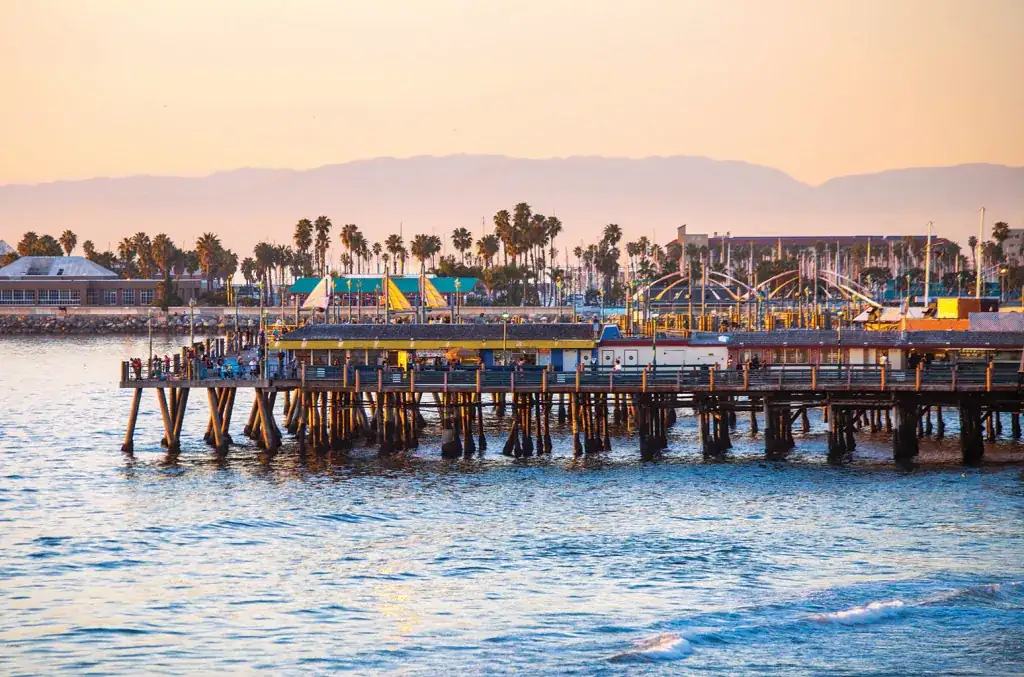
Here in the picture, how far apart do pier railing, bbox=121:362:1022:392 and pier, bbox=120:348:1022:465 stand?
1.9 inches

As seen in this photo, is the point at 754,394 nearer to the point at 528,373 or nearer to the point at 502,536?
the point at 528,373

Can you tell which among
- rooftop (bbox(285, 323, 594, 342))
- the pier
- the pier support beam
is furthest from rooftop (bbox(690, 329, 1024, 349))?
the pier support beam

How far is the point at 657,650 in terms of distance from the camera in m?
38.0

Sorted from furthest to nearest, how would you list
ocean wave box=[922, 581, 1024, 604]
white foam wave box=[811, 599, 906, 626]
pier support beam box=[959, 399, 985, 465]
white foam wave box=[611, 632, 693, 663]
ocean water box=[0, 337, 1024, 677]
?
pier support beam box=[959, 399, 985, 465]
ocean wave box=[922, 581, 1024, 604]
white foam wave box=[811, 599, 906, 626]
ocean water box=[0, 337, 1024, 677]
white foam wave box=[611, 632, 693, 663]

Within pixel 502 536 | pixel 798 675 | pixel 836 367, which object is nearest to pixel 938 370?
pixel 836 367

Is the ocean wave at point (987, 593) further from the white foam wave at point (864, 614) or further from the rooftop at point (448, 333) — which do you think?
the rooftop at point (448, 333)

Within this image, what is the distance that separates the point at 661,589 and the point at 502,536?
355 inches

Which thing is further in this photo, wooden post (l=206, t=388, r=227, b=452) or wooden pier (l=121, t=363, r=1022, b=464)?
wooden post (l=206, t=388, r=227, b=452)

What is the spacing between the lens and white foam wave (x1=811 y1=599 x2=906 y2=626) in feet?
133

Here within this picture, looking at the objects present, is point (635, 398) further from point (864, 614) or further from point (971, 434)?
point (864, 614)

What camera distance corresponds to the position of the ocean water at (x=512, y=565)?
3806cm

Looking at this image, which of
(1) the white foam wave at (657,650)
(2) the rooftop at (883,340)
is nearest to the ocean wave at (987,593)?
(1) the white foam wave at (657,650)

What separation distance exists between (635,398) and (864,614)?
3259cm

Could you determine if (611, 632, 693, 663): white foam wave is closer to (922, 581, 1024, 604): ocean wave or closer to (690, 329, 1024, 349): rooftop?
(922, 581, 1024, 604): ocean wave
